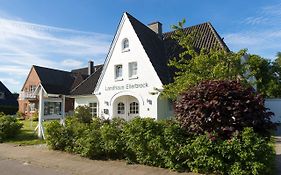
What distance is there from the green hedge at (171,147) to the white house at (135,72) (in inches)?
343

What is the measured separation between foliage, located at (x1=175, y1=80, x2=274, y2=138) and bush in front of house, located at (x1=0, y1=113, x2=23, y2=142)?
1241 centimetres

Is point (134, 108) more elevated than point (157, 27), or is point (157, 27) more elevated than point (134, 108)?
point (157, 27)

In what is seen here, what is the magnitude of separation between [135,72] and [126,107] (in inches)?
114

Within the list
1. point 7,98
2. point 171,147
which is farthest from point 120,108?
point 7,98

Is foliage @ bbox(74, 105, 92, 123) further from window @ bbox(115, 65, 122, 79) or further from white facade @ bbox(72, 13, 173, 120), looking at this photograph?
window @ bbox(115, 65, 122, 79)

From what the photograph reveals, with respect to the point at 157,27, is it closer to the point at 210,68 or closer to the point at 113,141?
the point at 210,68

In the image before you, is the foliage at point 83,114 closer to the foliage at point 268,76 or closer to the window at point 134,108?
the window at point 134,108

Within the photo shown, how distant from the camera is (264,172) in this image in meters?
7.98

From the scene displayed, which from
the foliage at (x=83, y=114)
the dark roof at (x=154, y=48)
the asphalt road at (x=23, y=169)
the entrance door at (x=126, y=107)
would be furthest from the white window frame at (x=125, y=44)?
the asphalt road at (x=23, y=169)

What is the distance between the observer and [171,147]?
8938mm

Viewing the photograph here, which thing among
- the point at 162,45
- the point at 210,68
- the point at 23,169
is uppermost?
the point at 162,45

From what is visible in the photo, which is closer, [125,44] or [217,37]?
[125,44]

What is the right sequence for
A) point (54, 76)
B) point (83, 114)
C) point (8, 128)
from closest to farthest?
point (8, 128)
point (83, 114)
point (54, 76)

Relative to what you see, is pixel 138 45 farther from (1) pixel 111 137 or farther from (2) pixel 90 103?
(1) pixel 111 137
